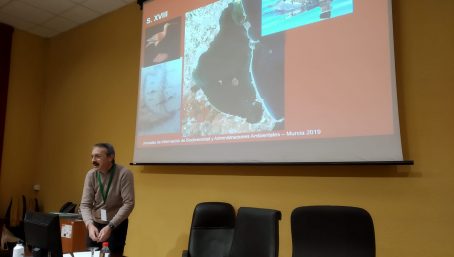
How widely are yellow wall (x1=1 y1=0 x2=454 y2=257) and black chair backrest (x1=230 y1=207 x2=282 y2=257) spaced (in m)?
0.65

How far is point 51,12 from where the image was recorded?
4453mm

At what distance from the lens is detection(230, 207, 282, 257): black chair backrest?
1.94m

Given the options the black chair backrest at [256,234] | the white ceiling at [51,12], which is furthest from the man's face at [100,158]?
the white ceiling at [51,12]

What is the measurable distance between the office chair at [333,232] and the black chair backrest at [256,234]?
0.12 m

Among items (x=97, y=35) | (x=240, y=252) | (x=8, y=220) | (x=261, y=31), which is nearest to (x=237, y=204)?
(x=240, y=252)

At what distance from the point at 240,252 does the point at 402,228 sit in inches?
39.9

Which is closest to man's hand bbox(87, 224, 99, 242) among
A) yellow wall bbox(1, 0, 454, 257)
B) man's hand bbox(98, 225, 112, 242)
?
man's hand bbox(98, 225, 112, 242)

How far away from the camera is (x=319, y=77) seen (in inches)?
98.0

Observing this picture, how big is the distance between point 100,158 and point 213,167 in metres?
0.95

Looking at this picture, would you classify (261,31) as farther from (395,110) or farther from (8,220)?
(8,220)

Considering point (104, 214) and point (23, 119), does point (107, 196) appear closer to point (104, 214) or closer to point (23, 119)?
point (104, 214)

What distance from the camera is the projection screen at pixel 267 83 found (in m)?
2.30

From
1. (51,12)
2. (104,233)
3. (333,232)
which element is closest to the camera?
(333,232)

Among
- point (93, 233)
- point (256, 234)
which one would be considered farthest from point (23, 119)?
point (256, 234)
